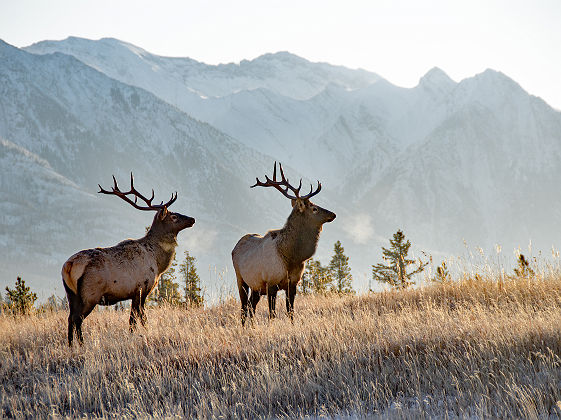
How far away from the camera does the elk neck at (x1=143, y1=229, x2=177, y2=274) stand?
930cm

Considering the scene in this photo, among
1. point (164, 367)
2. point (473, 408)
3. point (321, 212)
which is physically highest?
point (321, 212)

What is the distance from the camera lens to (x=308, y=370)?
579 centimetres

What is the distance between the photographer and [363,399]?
526cm

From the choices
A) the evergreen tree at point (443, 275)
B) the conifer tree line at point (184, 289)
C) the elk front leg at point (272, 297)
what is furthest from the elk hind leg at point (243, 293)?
the evergreen tree at point (443, 275)

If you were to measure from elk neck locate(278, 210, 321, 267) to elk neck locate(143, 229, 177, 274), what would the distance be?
2.07 m

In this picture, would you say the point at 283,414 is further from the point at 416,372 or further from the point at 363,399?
the point at 416,372

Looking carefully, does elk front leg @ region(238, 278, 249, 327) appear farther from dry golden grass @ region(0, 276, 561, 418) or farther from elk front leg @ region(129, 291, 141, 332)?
elk front leg @ region(129, 291, 141, 332)

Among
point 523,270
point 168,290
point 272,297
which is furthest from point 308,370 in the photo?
point 168,290

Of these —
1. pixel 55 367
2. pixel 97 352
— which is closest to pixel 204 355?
pixel 97 352

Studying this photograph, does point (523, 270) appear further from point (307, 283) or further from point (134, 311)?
point (307, 283)

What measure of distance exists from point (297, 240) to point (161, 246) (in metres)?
2.50

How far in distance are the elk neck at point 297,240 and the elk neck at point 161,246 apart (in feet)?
6.78

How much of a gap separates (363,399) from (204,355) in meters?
2.49

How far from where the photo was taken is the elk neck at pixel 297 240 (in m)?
9.13
